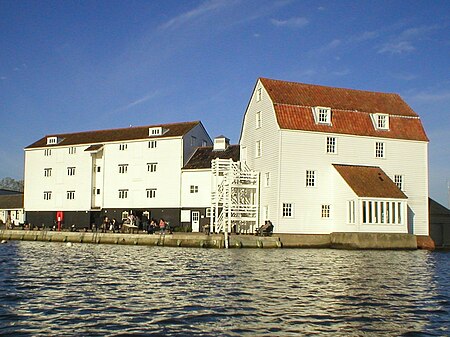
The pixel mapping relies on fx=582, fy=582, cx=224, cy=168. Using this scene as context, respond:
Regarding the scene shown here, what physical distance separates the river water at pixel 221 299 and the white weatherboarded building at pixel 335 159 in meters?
18.4

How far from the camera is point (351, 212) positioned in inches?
1914

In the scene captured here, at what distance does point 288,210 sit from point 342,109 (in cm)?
1135

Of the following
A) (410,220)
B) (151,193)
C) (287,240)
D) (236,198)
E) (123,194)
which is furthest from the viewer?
(123,194)

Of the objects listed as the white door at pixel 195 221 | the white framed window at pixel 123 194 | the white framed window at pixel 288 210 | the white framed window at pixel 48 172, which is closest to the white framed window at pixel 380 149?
the white framed window at pixel 288 210

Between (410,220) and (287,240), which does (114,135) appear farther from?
(410,220)

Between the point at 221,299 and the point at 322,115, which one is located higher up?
the point at 322,115

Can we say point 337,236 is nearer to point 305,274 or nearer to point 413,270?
point 413,270

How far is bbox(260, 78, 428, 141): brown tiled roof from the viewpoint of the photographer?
51.7 m

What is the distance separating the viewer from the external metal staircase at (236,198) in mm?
52450

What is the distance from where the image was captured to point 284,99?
52.6m

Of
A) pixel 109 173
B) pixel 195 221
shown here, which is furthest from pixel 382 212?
Answer: pixel 109 173

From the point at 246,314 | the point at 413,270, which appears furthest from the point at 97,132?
the point at 246,314

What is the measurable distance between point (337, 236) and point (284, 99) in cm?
1323

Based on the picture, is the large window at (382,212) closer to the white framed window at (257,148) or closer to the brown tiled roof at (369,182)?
the brown tiled roof at (369,182)
